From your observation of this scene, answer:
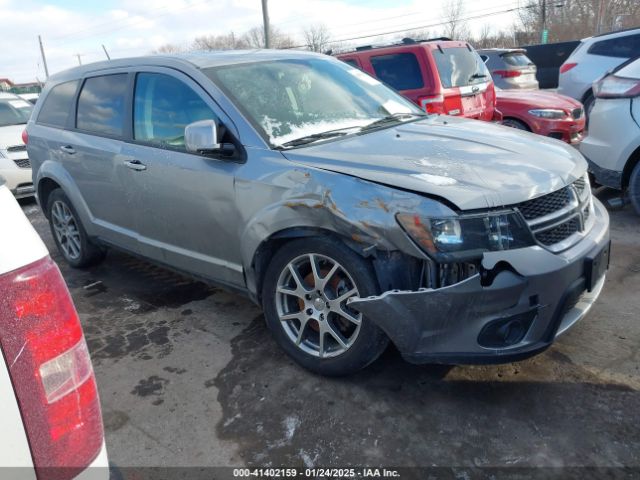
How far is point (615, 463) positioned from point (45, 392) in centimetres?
226

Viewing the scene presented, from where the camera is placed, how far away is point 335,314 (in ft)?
9.55

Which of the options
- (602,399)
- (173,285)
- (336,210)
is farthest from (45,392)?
(173,285)

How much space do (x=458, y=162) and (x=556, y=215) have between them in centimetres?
54

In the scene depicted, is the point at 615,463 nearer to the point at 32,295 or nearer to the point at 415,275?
the point at 415,275

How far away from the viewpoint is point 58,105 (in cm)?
484

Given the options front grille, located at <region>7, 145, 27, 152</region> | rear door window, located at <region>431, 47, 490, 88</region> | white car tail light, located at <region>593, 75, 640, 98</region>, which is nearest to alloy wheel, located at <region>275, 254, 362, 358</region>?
white car tail light, located at <region>593, 75, 640, 98</region>

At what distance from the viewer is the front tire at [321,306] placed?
106 inches

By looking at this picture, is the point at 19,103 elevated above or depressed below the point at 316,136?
above

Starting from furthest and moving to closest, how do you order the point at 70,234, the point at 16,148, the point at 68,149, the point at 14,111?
the point at 14,111, the point at 16,148, the point at 70,234, the point at 68,149

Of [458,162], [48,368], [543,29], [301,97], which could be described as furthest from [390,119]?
[543,29]

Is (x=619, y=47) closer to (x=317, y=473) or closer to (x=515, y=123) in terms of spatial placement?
(x=515, y=123)

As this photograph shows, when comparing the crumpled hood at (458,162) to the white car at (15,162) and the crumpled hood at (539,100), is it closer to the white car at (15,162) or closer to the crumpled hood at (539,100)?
the crumpled hood at (539,100)

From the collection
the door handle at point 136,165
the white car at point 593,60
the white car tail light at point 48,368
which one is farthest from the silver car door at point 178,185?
the white car at point 593,60

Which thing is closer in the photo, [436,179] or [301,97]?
[436,179]
